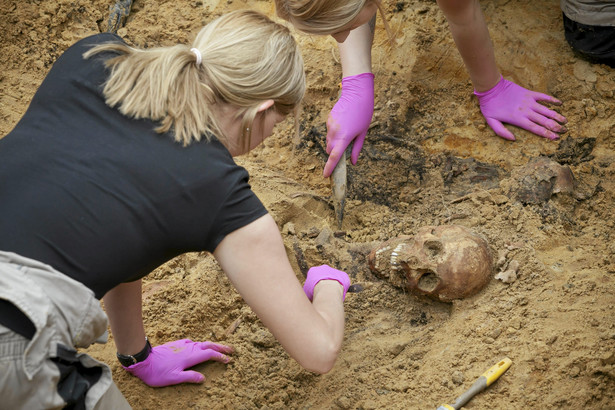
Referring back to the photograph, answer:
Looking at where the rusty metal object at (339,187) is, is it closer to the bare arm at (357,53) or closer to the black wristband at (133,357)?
the bare arm at (357,53)

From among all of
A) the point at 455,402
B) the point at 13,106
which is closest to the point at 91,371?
the point at 455,402

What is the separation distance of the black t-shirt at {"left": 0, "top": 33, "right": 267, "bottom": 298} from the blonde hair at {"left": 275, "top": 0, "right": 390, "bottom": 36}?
86 centimetres

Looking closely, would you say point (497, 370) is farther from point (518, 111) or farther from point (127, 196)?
point (518, 111)

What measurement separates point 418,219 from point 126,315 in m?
1.49

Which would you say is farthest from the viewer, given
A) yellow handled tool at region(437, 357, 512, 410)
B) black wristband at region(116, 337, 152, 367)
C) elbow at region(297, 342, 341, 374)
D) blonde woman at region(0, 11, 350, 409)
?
black wristband at region(116, 337, 152, 367)

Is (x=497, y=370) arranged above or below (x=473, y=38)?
below

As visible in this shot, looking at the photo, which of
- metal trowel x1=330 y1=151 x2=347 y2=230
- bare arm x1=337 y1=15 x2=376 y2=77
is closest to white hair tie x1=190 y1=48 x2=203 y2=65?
metal trowel x1=330 y1=151 x2=347 y2=230

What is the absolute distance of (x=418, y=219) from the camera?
3.09 meters

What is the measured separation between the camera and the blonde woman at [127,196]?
5.02 feet

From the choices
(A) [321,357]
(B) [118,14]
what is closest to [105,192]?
(A) [321,357]

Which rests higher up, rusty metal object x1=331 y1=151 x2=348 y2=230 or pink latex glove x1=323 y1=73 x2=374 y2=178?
pink latex glove x1=323 y1=73 x2=374 y2=178

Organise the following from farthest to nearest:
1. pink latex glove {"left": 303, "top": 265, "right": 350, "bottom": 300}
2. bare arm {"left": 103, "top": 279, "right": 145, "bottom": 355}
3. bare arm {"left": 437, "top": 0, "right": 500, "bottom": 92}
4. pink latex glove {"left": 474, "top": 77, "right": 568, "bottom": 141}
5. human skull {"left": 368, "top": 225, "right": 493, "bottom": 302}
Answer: pink latex glove {"left": 474, "top": 77, "right": 568, "bottom": 141} < bare arm {"left": 437, "top": 0, "right": 500, "bottom": 92} < human skull {"left": 368, "top": 225, "right": 493, "bottom": 302} < bare arm {"left": 103, "top": 279, "right": 145, "bottom": 355} < pink latex glove {"left": 303, "top": 265, "right": 350, "bottom": 300}

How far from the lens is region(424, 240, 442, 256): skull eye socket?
2592mm

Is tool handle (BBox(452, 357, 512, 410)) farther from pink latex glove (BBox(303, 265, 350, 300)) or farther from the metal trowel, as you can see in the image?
the metal trowel
